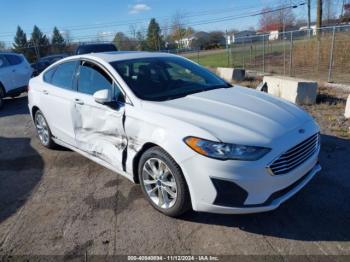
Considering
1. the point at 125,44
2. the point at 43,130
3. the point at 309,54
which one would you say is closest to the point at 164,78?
the point at 43,130

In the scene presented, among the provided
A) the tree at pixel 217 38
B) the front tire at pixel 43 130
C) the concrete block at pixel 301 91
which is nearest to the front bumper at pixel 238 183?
the front tire at pixel 43 130

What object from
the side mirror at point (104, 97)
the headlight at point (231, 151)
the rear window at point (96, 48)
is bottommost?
the headlight at point (231, 151)

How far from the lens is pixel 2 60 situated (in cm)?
1019

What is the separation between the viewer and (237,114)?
127 inches

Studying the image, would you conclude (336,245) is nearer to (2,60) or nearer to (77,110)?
(77,110)

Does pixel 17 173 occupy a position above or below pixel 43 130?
below

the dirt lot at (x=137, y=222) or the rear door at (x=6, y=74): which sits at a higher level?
the rear door at (x=6, y=74)

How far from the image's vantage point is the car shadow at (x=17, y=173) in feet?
13.0

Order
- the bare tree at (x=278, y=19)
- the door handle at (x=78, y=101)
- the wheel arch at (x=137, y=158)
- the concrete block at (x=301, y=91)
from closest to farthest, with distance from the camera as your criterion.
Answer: the wheel arch at (x=137, y=158) → the door handle at (x=78, y=101) → the concrete block at (x=301, y=91) → the bare tree at (x=278, y=19)

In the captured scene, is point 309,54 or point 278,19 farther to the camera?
point 278,19

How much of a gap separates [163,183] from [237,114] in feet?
3.31

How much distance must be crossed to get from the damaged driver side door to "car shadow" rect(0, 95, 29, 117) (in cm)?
551

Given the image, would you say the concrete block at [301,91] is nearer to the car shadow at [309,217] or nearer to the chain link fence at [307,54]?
the chain link fence at [307,54]

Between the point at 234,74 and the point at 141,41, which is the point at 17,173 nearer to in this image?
the point at 234,74
